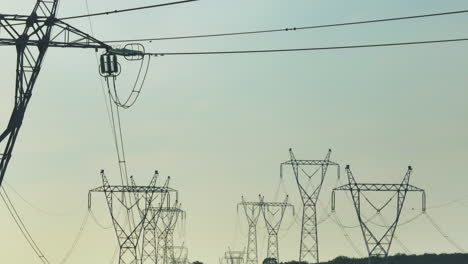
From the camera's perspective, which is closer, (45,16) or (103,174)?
(45,16)

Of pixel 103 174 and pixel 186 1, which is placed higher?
pixel 103 174

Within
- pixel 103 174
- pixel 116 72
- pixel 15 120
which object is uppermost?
pixel 103 174

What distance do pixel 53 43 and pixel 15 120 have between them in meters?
4.24

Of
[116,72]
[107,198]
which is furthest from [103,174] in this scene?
[116,72]

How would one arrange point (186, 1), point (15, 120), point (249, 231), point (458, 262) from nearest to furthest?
point (186, 1), point (15, 120), point (249, 231), point (458, 262)

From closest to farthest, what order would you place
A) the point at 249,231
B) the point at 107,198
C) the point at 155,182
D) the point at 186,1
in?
1. the point at 186,1
2. the point at 107,198
3. the point at 155,182
4. the point at 249,231

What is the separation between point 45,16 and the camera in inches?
1945

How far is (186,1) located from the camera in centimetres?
3997

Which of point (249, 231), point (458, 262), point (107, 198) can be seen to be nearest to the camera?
point (107, 198)

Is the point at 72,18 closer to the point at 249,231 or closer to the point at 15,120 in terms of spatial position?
the point at 15,120

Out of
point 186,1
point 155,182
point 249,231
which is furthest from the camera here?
point 249,231

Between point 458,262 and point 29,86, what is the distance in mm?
152966

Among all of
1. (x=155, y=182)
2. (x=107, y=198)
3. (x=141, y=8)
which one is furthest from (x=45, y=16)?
(x=155, y=182)

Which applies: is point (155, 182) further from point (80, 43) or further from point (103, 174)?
point (80, 43)
